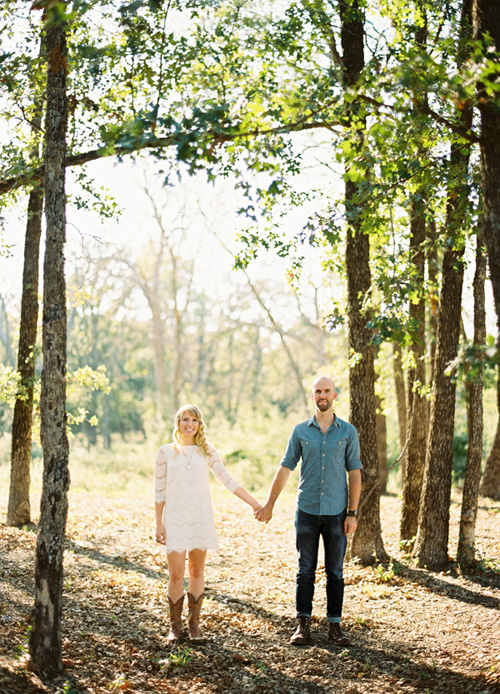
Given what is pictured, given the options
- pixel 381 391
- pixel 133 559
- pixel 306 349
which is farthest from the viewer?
pixel 306 349

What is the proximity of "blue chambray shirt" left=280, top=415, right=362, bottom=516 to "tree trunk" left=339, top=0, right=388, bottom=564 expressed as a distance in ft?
8.91

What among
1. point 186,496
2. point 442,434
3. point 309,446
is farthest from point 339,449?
point 442,434

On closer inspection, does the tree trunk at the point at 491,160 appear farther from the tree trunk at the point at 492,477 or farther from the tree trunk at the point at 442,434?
the tree trunk at the point at 492,477

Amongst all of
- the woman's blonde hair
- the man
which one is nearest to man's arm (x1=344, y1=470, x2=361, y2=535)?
the man

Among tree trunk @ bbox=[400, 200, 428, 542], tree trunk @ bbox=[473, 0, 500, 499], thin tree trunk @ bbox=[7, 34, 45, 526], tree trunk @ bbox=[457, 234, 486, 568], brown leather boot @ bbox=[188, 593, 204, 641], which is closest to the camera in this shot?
tree trunk @ bbox=[473, 0, 500, 499]

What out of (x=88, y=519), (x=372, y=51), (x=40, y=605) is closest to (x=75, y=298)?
(x=88, y=519)

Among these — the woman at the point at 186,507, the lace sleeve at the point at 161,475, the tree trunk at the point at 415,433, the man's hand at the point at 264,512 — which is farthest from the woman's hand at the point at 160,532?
the tree trunk at the point at 415,433

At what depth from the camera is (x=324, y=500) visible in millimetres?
5785

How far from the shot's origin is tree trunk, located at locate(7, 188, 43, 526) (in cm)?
1066

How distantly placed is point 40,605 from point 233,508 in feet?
38.8

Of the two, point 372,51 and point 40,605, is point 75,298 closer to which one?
point 372,51

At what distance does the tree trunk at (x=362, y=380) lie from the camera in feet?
28.2

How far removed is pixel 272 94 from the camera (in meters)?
8.45

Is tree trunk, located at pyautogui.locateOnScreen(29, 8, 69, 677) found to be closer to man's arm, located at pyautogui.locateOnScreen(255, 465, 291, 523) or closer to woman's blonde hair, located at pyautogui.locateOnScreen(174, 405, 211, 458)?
woman's blonde hair, located at pyautogui.locateOnScreen(174, 405, 211, 458)
